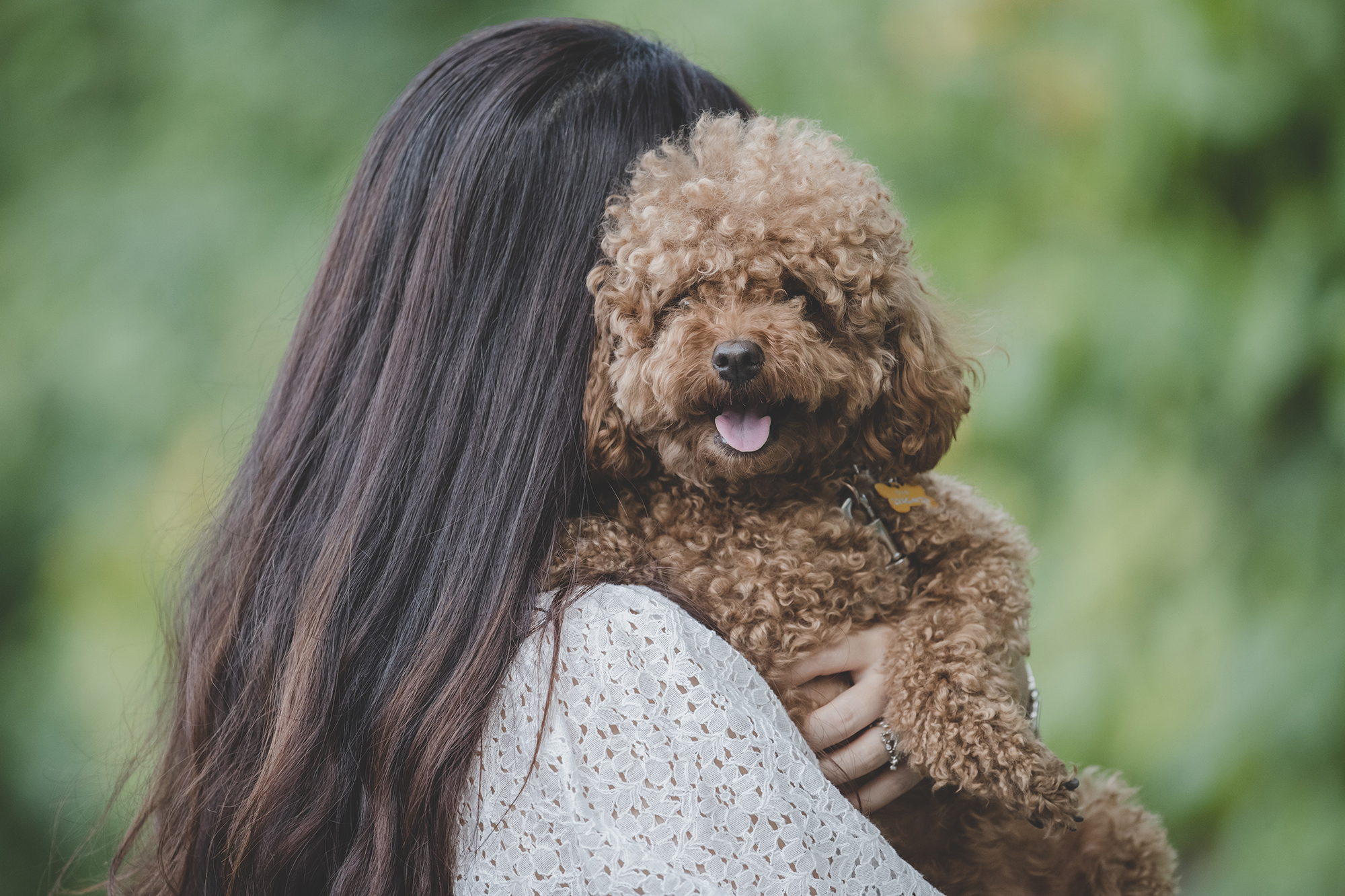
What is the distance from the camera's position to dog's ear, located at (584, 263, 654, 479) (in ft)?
4.00

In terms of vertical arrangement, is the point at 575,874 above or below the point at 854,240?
below

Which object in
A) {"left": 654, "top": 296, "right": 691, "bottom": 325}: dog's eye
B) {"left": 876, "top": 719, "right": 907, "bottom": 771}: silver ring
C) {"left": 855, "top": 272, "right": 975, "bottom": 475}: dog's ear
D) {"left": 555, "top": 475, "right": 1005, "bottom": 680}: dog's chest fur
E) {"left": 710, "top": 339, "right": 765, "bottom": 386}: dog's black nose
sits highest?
{"left": 855, "top": 272, "right": 975, "bottom": 475}: dog's ear

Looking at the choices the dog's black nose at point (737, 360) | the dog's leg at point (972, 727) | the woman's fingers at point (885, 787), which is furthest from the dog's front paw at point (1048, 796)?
the dog's black nose at point (737, 360)

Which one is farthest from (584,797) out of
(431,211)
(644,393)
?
(431,211)

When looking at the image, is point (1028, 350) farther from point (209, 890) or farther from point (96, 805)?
point (96, 805)

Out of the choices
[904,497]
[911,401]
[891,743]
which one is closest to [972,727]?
[891,743]

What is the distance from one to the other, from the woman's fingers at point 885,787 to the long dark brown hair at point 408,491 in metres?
0.44

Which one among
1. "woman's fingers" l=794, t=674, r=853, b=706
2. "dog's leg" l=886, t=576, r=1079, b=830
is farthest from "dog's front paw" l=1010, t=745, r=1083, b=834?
"woman's fingers" l=794, t=674, r=853, b=706

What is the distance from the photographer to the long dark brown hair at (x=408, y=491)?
1079 mm

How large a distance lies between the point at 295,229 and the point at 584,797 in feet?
6.43

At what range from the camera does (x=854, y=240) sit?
4.05 feet

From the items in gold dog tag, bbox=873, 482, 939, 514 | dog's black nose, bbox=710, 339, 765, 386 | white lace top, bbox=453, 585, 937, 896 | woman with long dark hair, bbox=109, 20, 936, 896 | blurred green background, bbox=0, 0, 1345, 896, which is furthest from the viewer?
blurred green background, bbox=0, 0, 1345, 896

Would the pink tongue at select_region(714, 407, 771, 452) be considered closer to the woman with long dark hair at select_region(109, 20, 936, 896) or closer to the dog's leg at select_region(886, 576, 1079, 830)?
the woman with long dark hair at select_region(109, 20, 936, 896)

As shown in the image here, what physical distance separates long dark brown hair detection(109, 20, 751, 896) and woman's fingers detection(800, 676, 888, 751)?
35cm
